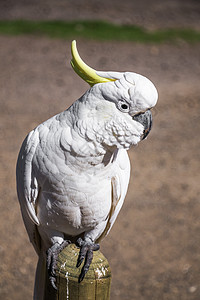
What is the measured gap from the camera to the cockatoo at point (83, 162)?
2178 millimetres

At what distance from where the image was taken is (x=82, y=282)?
80.4 inches

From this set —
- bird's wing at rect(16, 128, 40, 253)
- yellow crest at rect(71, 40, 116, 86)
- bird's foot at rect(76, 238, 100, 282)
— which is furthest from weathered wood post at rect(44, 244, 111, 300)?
yellow crest at rect(71, 40, 116, 86)

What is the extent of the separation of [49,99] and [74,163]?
5073 mm

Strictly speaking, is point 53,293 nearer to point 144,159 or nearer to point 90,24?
point 144,159

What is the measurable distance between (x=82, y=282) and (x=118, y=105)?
788 millimetres

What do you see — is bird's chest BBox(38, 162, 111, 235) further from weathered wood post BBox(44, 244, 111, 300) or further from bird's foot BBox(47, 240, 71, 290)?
weathered wood post BBox(44, 244, 111, 300)

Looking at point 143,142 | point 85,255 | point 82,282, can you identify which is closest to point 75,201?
point 85,255

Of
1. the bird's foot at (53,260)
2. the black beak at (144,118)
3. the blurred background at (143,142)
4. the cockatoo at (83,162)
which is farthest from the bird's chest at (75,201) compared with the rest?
the blurred background at (143,142)

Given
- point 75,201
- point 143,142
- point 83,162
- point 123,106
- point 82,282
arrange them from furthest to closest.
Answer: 1. point 143,142
2. point 75,201
3. point 83,162
4. point 123,106
5. point 82,282

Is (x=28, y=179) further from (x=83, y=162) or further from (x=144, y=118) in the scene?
(x=144, y=118)

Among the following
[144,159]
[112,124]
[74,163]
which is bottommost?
[144,159]

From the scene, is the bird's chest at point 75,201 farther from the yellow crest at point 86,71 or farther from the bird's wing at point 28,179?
the yellow crest at point 86,71

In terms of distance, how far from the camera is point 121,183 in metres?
2.62

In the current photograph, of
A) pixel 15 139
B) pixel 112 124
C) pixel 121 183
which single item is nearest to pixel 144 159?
pixel 15 139
